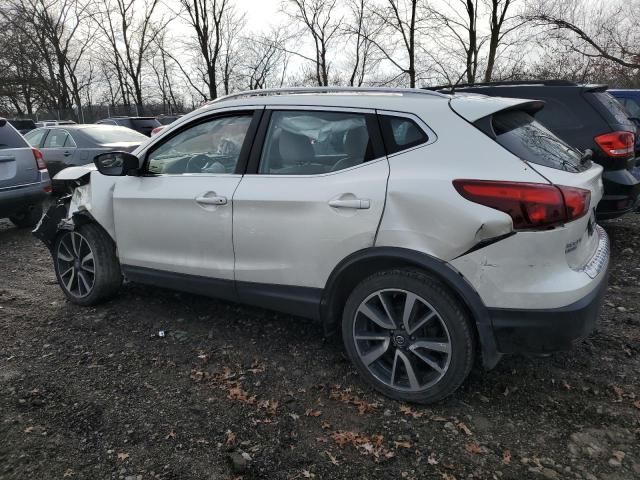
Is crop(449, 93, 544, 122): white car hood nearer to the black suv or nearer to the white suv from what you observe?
the white suv

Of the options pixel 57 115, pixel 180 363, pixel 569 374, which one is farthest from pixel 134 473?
pixel 57 115

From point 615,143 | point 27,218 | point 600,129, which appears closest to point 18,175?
point 27,218

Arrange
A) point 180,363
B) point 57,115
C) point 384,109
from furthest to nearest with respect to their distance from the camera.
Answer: point 57,115 < point 180,363 < point 384,109

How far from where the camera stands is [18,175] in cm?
654

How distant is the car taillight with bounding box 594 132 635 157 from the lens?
15.7ft

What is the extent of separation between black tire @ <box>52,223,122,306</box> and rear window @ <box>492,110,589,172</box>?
308 centimetres

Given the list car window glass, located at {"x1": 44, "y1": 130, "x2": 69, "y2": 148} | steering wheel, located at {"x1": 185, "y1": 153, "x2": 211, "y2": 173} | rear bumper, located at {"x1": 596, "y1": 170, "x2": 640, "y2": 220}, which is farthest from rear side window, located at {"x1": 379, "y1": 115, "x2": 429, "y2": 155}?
car window glass, located at {"x1": 44, "y1": 130, "x2": 69, "y2": 148}

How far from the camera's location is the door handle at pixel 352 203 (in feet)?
8.69

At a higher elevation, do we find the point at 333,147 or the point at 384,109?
the point at 384,109

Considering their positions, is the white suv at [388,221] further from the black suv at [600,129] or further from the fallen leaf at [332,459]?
the black suv at [600,129]

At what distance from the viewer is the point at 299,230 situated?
113 inches

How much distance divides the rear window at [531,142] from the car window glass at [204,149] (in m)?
1.59

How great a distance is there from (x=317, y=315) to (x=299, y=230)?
1.75 ft

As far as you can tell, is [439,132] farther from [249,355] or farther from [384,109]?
[249,355]
